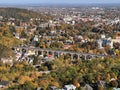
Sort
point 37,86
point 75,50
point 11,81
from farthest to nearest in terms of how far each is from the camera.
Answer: point 75,50
point 11,81
point 37,86

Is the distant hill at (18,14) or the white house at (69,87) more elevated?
the white house at (69,87)

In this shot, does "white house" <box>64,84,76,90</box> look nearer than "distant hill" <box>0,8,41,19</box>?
Yes

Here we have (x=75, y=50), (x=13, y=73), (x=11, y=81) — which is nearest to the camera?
(x=11, y=81)

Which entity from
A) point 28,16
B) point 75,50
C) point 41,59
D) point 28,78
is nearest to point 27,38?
point 75,50

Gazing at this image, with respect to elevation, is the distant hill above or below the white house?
below

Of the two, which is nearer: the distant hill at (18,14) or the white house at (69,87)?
the white house at (69,87)

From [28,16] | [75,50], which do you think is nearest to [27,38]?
[75,50]

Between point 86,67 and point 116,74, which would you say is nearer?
point 116,74

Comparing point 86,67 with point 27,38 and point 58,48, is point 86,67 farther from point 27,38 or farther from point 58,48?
point 27,38

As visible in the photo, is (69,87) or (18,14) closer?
(69,87)

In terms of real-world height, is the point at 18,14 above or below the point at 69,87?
below
